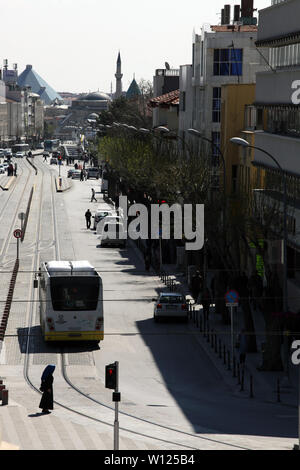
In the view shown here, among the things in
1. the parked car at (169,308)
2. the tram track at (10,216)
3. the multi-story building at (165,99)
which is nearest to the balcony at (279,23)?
the parked car at (169,308)

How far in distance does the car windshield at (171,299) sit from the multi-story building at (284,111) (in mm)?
4370

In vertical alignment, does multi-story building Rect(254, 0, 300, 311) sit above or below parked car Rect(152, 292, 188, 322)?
above

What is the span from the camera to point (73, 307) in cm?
3991

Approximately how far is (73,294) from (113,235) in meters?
33.5

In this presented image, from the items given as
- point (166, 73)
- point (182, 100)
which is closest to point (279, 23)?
point (182, 100)

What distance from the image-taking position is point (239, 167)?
63.6 m

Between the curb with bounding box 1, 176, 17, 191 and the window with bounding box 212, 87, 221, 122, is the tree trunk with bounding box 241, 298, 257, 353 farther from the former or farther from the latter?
the curb with bounding box 1, 176, 17, 191

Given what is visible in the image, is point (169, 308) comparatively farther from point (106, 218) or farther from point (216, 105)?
point (106, 218)

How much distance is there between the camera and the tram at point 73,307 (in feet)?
131

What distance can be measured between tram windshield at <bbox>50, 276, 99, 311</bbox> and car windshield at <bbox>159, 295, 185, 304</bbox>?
661 centimetres

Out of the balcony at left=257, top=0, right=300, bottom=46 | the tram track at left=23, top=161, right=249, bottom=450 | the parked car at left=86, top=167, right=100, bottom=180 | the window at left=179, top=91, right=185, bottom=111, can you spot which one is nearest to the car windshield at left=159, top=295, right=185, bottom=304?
the tram track at left=23, top=161, right=249, bottom=450

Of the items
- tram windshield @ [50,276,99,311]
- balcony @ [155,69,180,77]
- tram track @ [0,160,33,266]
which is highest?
balcony @ [155,69,180,77]

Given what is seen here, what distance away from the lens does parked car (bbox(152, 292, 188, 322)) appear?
46.2 m
